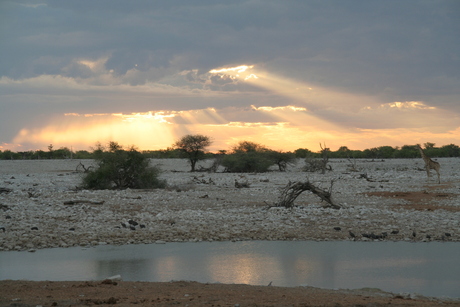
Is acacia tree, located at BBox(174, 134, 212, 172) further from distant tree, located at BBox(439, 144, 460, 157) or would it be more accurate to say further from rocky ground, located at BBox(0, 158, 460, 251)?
distant tree, located at BBox(439, 144, 460, 157)

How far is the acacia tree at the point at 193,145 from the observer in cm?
5081

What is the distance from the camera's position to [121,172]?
2580 centimetres

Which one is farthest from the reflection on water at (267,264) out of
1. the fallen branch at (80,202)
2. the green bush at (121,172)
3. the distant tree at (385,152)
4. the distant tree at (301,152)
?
the distant tree at (385,152)

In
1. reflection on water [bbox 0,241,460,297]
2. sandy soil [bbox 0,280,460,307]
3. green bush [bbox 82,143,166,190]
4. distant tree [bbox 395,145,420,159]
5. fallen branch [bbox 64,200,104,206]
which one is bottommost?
reflection on water [bbox 0,241,460,297]

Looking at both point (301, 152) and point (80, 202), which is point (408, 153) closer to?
point (301, 152)

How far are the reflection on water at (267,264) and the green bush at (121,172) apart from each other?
13714 mm

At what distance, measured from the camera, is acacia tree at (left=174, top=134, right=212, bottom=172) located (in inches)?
2000

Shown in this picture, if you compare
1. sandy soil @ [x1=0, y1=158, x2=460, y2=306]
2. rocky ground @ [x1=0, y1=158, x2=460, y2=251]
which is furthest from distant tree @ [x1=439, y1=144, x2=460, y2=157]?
rocky ground @ [x1=0, y1=158, x2=460, y2=251]

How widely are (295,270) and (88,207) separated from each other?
30.6ft

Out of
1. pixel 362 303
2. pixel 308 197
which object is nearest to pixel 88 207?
pixel 308 197

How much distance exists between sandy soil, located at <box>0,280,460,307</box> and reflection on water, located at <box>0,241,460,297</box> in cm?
114

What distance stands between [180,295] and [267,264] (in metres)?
3.60

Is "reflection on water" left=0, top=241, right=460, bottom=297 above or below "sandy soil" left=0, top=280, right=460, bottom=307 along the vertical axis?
below

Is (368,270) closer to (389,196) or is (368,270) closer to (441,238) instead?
(441,238)
